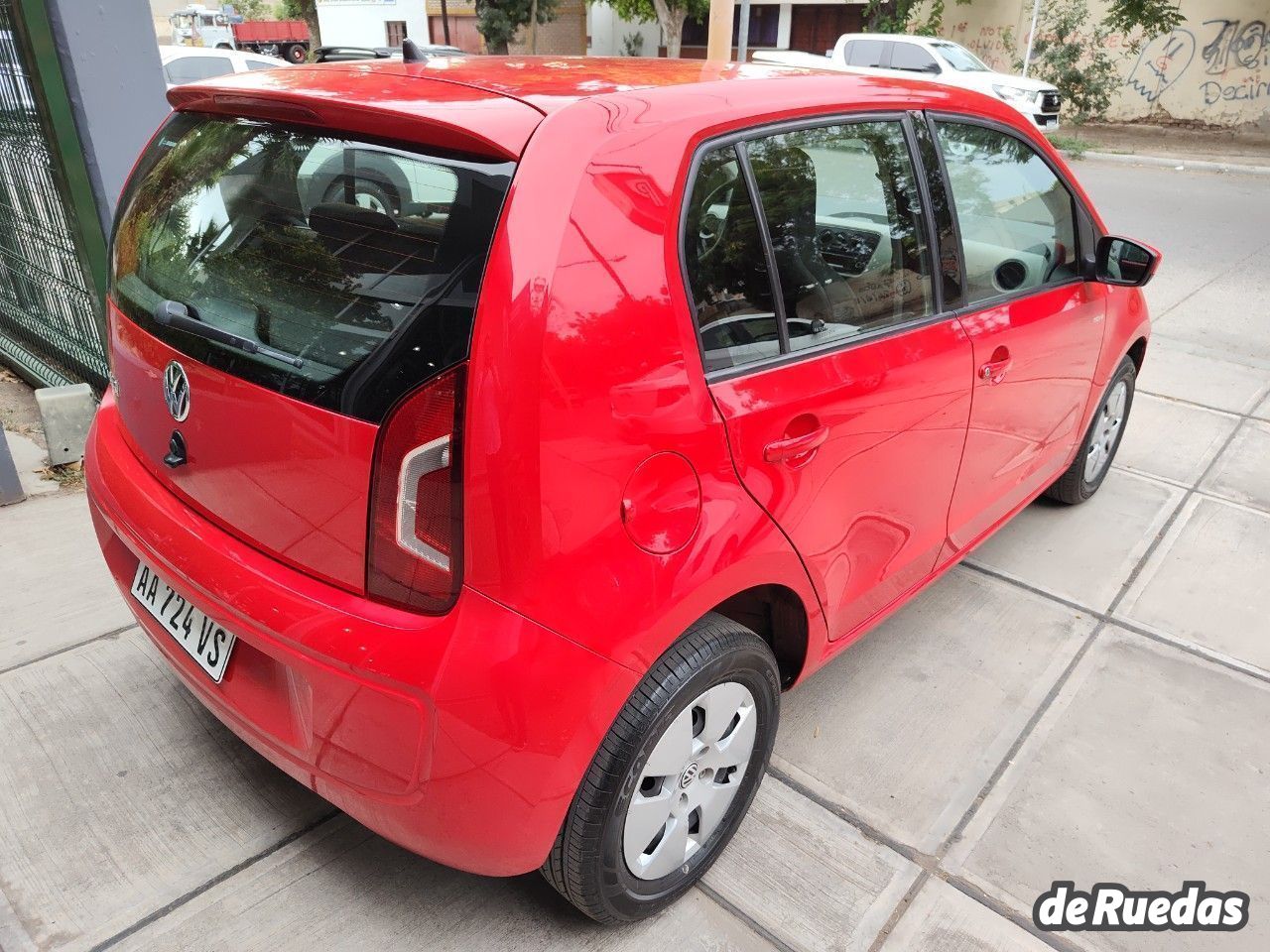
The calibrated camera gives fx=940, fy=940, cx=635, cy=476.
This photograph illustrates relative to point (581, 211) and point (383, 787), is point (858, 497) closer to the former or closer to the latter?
point (581, 211)

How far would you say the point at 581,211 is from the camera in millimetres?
1568

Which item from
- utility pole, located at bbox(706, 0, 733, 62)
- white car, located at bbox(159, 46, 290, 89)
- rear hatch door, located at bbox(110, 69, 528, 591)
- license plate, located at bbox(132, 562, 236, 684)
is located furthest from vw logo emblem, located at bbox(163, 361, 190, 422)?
white car, located at bbox(159, 46, 290, 89)

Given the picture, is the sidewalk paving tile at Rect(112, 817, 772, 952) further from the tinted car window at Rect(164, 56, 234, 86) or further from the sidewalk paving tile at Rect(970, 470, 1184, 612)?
the tinted car window at Rect(164, 56, 234, 86)

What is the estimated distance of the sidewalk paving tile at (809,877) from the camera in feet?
6.77

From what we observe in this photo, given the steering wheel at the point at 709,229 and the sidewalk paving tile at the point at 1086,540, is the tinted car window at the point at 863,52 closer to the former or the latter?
the sidewalk paving tile at the point at 1086,540

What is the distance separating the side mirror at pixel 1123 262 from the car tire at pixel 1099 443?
587 millimetres

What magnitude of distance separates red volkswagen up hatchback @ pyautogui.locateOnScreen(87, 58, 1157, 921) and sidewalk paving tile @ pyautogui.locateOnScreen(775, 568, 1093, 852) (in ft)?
1.27

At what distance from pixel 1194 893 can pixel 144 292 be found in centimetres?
273

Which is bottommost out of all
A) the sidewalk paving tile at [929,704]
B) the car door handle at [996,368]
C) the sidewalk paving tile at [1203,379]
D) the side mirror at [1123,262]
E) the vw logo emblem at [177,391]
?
the sidewalk paving tile at [1203,379]

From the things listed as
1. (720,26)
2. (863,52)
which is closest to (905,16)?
(863,52)

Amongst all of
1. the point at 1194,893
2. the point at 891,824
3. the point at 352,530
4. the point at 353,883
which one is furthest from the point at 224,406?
the point at 1194,893

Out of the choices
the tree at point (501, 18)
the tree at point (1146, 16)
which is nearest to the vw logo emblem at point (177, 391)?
the tree at point (1146, 16)

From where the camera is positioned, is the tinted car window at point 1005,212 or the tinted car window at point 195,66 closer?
the tinted car window at point 1005,212

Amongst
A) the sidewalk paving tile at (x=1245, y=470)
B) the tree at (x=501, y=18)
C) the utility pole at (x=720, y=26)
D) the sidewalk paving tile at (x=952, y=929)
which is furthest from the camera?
the tree at (x=501, y=18)
